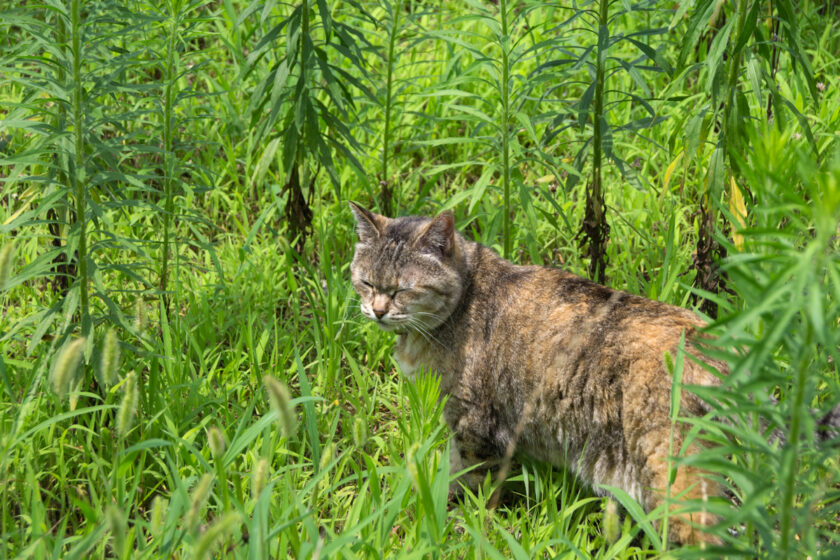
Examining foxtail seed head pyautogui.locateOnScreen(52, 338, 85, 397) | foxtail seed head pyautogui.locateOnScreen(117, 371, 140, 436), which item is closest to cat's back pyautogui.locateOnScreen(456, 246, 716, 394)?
foxtail seed head pyautogui.locateOnScreen(117, 371, 140, 436)

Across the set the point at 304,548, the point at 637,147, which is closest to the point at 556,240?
the point at 637,147

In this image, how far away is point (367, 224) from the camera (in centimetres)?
392

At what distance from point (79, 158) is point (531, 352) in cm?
198

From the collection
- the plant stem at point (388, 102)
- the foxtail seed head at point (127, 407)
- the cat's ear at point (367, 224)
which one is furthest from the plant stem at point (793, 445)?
the plant stem at point (388, 102)

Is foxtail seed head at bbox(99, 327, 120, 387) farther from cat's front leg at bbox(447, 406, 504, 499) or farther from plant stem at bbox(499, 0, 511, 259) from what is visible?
plant stem at bbox(499, 0, 511, 259)

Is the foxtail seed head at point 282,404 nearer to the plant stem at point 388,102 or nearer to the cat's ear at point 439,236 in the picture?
the cat's ear at point 439,236

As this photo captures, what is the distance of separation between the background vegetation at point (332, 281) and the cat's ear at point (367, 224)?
334mm

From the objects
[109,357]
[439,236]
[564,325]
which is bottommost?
[564,325]

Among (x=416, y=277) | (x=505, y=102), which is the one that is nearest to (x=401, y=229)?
(x=416, y=277)

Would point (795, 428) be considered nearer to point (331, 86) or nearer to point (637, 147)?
point (331, 86)

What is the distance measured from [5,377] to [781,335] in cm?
266

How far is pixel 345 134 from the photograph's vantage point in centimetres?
417

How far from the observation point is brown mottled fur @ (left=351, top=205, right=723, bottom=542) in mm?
2986

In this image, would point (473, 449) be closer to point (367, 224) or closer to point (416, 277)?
point (416, 277)
